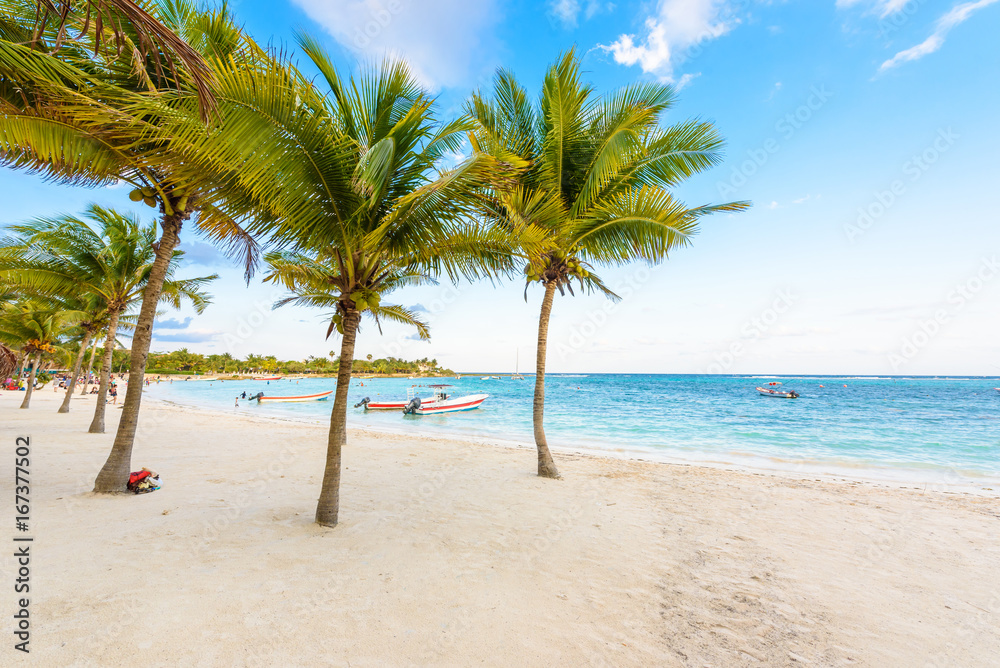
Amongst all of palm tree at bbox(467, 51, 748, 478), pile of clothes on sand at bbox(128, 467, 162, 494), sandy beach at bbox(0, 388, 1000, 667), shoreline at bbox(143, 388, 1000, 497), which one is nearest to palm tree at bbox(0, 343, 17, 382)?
sandy beach at bbox(0, 388, 1000, 667)

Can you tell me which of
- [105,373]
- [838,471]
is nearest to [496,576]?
[105,373]

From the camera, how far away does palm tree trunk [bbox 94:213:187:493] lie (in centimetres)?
585

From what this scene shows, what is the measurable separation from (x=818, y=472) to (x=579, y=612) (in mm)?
11268

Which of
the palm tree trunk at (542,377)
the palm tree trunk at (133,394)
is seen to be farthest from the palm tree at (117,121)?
the palm tree trunk at (542,377)

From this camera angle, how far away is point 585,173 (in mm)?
7973

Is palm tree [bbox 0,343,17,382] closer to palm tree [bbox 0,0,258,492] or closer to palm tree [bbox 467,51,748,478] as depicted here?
palm tree [bbox 0,0,258,492]

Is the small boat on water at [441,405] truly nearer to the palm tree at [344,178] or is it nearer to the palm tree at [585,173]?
the palm tree at [585,173]

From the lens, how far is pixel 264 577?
367 centimetres

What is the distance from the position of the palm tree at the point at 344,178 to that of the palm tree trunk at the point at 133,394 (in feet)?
7.73

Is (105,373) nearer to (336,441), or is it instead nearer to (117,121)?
(336,441)

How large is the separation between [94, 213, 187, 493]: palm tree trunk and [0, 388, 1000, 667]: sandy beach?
37 cm

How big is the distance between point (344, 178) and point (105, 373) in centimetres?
999

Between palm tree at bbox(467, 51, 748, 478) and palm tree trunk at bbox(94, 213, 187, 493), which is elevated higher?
palm tree at bbox(467, 51, 748, 478)

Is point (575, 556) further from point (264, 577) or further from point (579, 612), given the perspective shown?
point (264, 577)
